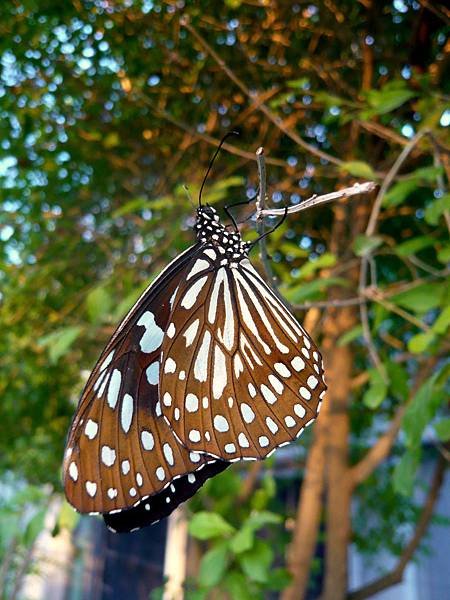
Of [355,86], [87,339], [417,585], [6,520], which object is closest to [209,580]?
[6,520]

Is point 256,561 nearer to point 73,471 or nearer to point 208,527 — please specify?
point 208,527

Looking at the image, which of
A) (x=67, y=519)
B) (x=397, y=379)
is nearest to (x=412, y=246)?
(x=397, y=379)

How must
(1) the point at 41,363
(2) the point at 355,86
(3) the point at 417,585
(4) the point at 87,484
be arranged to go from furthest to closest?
(3) the point at 417,585 → (1) the point at 41,363 → (2) the point at 355,86 → (4) the point at 87,484

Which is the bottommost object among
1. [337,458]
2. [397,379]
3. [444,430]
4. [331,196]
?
[331,196]

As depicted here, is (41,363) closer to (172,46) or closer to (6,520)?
(6,520)

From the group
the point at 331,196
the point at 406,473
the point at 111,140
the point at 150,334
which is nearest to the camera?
the point at 331,196

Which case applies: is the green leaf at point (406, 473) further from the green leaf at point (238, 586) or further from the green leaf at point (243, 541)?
the green leaf at point (238, 586)

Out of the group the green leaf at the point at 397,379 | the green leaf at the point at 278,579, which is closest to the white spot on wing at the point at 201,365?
the green leaf at the point at 397,379
